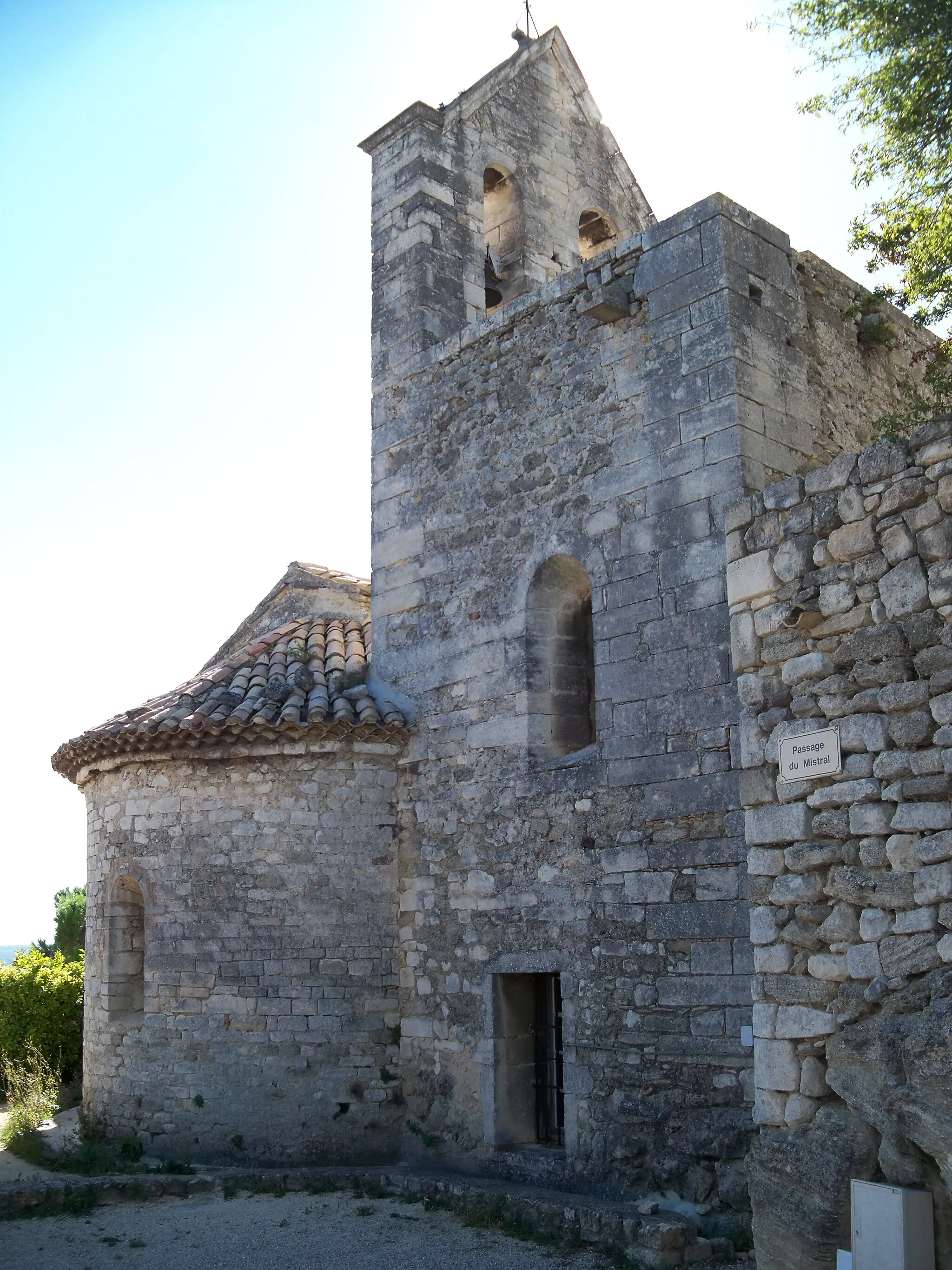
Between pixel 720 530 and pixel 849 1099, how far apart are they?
4.24 m

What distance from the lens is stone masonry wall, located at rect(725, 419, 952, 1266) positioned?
4047mm

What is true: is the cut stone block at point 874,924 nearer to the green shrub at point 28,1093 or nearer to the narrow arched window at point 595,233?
the green shrub at point 28,1093

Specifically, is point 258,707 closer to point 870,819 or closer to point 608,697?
point 608,697

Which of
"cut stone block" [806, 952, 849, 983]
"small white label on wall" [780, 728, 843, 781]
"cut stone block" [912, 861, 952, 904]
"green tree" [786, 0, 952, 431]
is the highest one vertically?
"green tree" [786, 0, 952, 431]

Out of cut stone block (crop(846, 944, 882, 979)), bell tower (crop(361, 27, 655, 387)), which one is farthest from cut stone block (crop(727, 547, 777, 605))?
bell tower (crop(361, 27, 655, 387))

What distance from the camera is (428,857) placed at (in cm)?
955

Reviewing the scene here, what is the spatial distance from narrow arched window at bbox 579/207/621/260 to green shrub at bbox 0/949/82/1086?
10163 millimetres

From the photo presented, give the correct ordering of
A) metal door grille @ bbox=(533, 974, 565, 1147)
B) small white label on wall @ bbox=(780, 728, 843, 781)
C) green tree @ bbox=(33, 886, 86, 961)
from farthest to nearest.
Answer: green tree @ bbox=(33, 886, 86, 961), metal door grille @ bbox=(533, 974, 565, 1147), small white label on wall @ bbox=(780, 728, 843, 781)

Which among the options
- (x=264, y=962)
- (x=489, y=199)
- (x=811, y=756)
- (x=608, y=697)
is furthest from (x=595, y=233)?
(x=811, y=756)

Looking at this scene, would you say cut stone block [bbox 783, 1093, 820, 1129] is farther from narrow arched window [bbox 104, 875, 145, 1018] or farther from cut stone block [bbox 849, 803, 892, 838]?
narrow arched window [bbox 104, 875, 145, 1018]

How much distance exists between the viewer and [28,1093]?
37.8 feet

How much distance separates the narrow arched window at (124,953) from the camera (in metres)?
10.2

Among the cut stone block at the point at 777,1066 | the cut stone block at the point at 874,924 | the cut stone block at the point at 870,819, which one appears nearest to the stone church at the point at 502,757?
the cut stone block at the point at 777,1066

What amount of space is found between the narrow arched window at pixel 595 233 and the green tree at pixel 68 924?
14.1m
